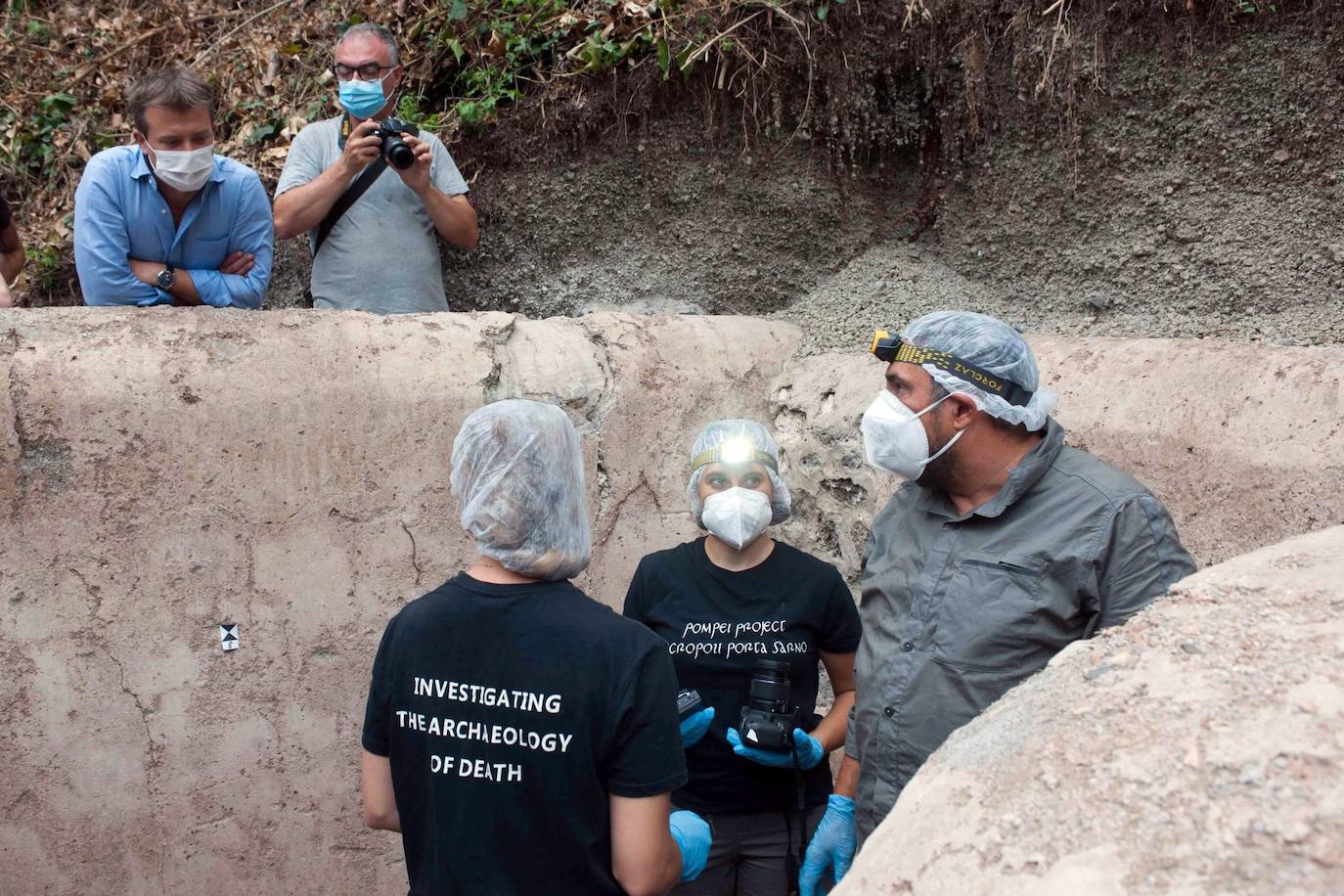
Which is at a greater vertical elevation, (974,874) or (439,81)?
(439,81)

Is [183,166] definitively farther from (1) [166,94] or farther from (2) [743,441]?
(2) [743,441]

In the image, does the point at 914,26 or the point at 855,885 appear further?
the point at 914,26

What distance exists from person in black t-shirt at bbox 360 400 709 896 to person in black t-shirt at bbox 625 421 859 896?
0.82 meters

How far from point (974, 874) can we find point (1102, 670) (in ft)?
1.24

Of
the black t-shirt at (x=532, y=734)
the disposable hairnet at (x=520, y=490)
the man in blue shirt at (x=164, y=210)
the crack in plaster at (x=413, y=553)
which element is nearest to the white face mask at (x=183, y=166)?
the man in blue shirt at (x=164, y=210)

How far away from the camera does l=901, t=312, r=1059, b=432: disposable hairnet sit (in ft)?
8.00

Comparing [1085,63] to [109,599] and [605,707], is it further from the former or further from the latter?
[109,599]

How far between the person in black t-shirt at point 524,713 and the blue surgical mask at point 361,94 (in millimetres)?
2550

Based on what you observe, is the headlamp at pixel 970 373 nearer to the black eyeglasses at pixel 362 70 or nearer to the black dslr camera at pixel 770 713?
the black dslr camera at pixel 770 713

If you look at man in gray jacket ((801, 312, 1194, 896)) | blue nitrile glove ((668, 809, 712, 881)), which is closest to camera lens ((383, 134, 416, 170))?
man in gray jacket ((801, 312, 1194, 896))

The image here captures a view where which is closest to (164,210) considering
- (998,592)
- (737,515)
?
(737,515)

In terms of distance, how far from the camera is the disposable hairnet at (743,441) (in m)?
3.16

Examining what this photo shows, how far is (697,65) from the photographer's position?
15.5 feet

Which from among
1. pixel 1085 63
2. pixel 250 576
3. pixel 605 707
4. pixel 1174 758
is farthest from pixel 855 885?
pixel 1085 63
